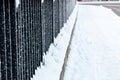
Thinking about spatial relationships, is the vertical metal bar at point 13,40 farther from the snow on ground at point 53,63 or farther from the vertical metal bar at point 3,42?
the snow on ground at point 53,63

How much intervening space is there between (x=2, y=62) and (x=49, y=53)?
379cm

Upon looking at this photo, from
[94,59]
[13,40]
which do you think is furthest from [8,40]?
[94,59]

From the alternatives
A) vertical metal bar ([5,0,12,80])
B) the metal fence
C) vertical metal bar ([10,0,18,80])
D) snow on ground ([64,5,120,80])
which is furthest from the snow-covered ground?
vertical metal bar ([5,0,12,80])

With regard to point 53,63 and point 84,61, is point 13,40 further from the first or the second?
point 84,61

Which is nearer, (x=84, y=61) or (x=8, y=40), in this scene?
(x=8, y=40)

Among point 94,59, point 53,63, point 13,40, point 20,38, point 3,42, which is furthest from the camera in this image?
point 94,59

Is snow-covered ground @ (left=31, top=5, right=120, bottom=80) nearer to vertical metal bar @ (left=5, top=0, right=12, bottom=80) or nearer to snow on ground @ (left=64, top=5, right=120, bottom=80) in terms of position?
snow on ground @ (left=64, top=5, right=120, bottom=80)

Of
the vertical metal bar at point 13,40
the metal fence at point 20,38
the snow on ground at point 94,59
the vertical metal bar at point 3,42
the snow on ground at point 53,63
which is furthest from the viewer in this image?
the snow on ground at point 94,59

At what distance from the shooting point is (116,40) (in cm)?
1382

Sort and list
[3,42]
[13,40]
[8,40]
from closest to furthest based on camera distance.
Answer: [3,42]
[8,40]
[13,40]

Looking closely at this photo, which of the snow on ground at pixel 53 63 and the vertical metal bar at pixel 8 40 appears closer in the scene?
the vertical metal bar at pixel 8 40

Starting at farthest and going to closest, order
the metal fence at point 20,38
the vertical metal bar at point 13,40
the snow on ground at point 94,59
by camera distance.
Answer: the snow on ground at point 94,59, the vertical metal bar at point 13,40, the metal fence at point 20,38

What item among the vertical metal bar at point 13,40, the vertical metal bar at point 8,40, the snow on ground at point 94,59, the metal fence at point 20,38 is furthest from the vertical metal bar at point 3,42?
the snow on ground at point 94,59

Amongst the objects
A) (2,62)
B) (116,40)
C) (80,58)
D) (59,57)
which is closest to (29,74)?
(2,62)
